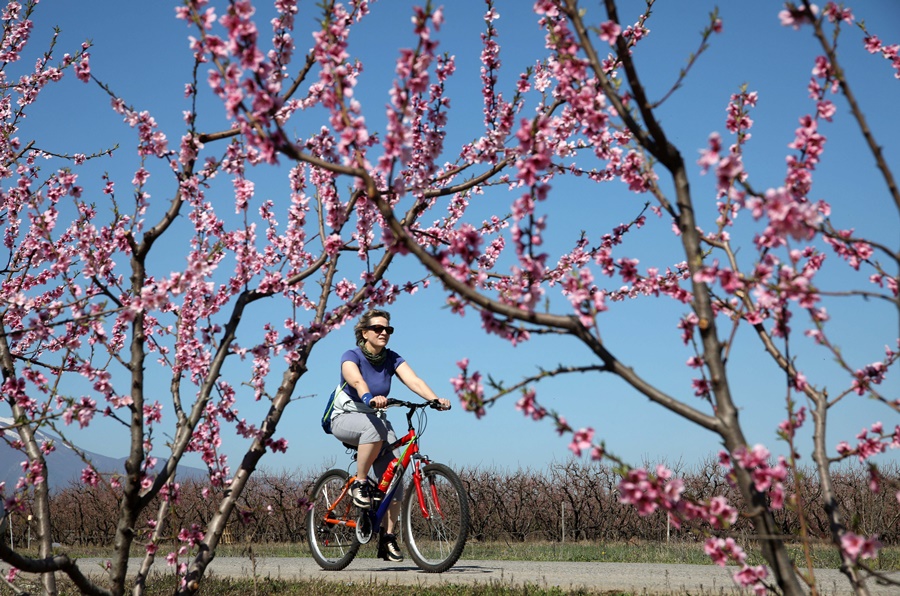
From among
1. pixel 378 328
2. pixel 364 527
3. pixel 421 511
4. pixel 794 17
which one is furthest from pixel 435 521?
pixel 794 17

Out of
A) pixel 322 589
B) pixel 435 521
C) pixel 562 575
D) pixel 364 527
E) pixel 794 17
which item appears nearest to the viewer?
pixel 794 17

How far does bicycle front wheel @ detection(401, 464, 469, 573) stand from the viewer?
753 centimetres

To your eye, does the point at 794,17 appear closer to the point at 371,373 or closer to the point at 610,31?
the point at 610,31

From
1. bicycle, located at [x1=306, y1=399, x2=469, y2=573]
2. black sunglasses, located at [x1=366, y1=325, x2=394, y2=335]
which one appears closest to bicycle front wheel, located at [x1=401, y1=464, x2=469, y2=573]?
bicycle, located at [x1=306, y1=399, x2=469, y2=573]

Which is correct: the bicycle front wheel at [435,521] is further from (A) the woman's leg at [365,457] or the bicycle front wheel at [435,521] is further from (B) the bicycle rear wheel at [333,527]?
(B) the bicycle rear wheel at [333,527]

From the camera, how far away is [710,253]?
5.28 m

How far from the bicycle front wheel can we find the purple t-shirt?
91 cm

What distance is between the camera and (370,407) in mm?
7676

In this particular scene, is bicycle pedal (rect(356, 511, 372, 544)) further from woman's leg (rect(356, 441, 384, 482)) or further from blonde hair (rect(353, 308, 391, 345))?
blonde hair (rect(353, 308, 391, 345))

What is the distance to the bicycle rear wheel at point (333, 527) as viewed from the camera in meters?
8.57

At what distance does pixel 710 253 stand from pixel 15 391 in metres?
4.62

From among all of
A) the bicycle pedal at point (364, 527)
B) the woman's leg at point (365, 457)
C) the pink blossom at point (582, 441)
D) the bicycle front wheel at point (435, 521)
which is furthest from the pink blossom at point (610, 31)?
the bicycle pedal at point (364, 527)

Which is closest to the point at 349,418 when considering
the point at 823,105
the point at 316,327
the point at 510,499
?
the point at 316,327

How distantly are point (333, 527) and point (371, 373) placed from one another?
6.96 feet
